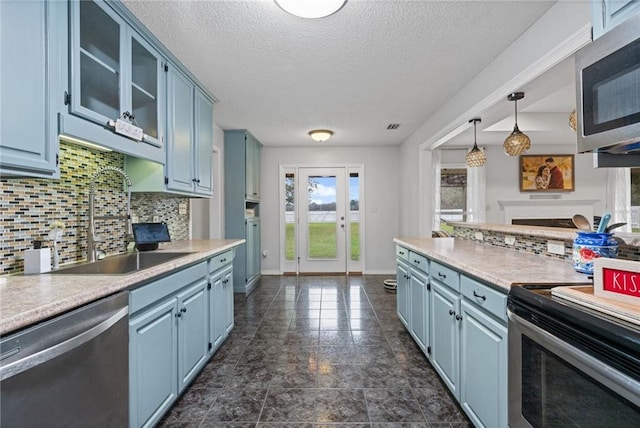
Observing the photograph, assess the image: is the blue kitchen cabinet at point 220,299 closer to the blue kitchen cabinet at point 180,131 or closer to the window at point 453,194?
the blue kitchen cabinet at point 180,131

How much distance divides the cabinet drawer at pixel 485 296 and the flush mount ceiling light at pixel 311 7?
170 cm

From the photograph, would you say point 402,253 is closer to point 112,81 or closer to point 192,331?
point 192,331

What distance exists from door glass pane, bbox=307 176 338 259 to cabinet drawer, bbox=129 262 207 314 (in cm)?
364

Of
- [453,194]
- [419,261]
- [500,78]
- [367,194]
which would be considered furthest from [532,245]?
[453,194]

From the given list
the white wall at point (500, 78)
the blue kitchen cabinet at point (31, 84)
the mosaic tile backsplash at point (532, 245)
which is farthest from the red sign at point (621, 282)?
the blue kitchen cabinet at point (31, 84)

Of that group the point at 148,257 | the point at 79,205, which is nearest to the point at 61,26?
the point at 79,205

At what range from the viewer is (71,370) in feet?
3.27

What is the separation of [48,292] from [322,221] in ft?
15.5

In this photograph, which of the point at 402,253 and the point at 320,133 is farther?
the point at 320,133

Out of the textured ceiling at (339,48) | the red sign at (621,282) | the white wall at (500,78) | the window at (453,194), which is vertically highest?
the textured ceiling at (339,48)

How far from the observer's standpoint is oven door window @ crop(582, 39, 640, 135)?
2.99 ft

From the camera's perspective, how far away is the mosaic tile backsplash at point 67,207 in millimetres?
1400

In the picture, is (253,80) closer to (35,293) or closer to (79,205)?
(79,205)

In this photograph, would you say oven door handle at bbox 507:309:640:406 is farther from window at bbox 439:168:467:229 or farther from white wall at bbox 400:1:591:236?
window at bbox 439:168:467:229
